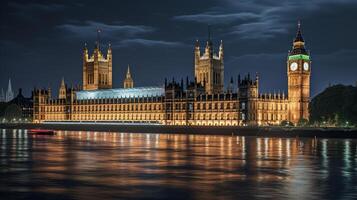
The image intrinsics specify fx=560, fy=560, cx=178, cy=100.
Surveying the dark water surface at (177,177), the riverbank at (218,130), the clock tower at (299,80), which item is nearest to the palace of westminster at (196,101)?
the clock tower at (299,80)

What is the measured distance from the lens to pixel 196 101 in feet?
481

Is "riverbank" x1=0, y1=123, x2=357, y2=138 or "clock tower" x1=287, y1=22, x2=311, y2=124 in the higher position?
"clock tower" x1=287, y1=22, x2=311, y2=124

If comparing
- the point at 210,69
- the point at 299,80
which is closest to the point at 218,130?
the point at 299,80

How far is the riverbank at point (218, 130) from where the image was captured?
306 ft

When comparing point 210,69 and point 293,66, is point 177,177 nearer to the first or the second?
point 293,66

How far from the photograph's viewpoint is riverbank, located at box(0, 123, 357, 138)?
93375 mm

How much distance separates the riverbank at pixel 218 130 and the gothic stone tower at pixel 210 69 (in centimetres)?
2946

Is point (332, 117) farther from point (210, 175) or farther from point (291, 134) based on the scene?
point (210, 175)

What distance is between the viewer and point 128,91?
6791 inches

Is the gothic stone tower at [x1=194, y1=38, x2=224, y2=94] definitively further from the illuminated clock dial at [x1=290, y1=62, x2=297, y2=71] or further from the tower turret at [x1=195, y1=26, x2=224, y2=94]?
the illuminated clock dial at [x1=290, y1=62, x2=297, y2=71]

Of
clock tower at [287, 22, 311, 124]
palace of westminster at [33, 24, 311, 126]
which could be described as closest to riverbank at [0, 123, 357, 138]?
palace of westminster at [33, 24, 311, 126]

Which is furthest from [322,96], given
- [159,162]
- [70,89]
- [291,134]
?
[70,89]

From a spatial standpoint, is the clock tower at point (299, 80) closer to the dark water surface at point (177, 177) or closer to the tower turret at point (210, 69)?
the tower turret at point (210, 69)

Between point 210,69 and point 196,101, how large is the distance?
19264 millimetres
